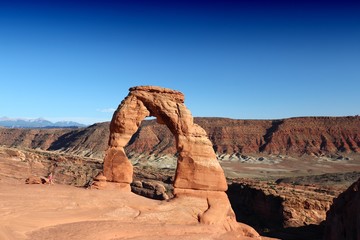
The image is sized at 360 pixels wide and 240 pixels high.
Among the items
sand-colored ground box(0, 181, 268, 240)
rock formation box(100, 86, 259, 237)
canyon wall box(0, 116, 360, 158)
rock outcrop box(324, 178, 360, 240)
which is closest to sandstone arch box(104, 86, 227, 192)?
rock formation box(100, 86, 259, 237)

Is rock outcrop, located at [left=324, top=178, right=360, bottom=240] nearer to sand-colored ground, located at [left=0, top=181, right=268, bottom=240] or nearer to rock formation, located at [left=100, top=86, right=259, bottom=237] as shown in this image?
rock formation, located at [left=100, top=86, right=259, bottom=237]

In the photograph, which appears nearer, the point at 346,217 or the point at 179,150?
the point at 346,217

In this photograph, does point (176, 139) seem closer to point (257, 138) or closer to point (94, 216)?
point (94, 216)

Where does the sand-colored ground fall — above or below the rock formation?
below

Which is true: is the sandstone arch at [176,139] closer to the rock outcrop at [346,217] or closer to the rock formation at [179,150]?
the rock formation at [179,150]

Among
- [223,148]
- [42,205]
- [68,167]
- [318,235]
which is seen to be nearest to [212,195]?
[42,205]

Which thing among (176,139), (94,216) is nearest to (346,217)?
(176,139)

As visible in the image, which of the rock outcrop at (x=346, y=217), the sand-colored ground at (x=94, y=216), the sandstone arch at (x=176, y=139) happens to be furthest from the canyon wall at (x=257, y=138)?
the sand-colored ground at (x=94, y=216)
